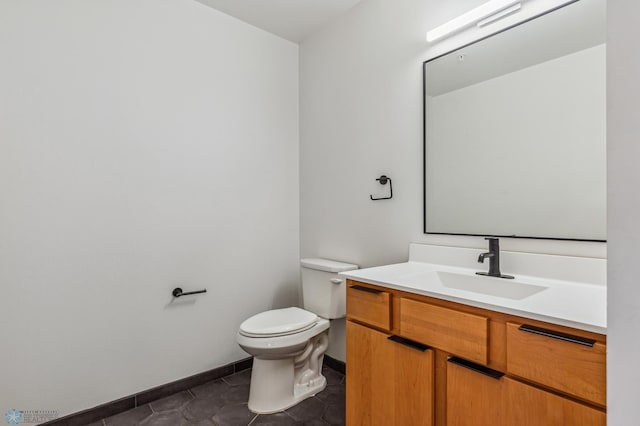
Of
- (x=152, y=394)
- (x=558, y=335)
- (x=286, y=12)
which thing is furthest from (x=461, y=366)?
(x=286, y=12)

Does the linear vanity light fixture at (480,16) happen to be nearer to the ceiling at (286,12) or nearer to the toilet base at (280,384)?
the ceiling at (286,12)

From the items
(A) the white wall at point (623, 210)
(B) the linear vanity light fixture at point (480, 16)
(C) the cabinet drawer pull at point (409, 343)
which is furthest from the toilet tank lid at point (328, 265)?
(A) the white wall at point (623, 210)

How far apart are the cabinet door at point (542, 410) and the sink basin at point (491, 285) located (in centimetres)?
44

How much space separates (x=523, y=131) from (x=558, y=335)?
94cm

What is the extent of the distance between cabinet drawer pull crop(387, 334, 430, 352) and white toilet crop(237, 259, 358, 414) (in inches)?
28.8

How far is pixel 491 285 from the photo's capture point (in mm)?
1413

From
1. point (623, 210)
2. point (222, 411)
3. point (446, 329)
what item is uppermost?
point (623, 210)

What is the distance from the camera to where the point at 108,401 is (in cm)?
186

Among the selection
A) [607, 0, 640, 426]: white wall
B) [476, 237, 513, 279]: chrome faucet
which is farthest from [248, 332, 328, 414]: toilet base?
[607, 0, 640, 426]: white wall

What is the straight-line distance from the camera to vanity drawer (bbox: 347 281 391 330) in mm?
1362

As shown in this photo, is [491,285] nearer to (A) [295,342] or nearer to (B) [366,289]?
(B) [366,289]

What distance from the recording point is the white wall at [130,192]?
1646mm

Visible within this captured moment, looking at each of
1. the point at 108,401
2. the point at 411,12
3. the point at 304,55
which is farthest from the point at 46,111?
the point at 411,12

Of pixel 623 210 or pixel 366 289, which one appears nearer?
pixel 623 210
